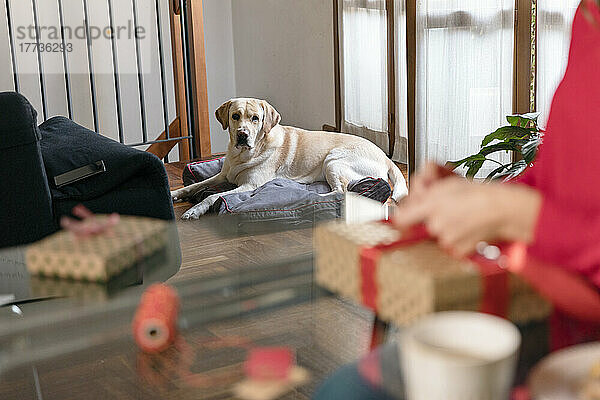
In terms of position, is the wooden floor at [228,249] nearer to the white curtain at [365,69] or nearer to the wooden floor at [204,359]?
the wooden floor at [204,359]

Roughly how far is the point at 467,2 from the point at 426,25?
0.26 meters

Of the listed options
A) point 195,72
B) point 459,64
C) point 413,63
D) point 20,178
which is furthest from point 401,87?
point 20,178

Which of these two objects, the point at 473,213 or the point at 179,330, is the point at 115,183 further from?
the point at 473,213

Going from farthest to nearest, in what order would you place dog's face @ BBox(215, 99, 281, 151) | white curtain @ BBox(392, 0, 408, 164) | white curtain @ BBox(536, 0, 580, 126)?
white curtain @ BBox(392, 0, 408, 164) < dog's face @ BBox(215, 99, 281, 151) < white curtain @ BBox(536, 0, 580, 126)

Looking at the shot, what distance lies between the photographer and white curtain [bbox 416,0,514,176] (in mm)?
3424

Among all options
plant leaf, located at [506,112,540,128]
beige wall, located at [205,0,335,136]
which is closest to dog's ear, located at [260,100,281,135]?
beige wall, located at [205,0,335,136]

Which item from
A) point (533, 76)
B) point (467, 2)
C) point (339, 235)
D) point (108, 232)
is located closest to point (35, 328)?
point (108, 232)

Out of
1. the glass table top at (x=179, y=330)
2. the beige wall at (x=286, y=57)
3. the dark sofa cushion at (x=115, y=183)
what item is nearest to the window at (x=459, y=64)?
the beige wall at (x=286, y=57)

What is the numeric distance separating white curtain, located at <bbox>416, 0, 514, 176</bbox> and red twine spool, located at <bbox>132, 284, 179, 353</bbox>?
283 centimetres

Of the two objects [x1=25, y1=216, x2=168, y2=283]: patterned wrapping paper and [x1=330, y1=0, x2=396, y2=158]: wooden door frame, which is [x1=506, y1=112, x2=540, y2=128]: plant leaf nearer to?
[x1=25, y1=216, x2=168, y2=283]: patterned wrapping paper

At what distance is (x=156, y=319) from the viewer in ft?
2.73

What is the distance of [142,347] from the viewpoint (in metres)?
0.80

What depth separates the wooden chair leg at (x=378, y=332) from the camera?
691 millimetres

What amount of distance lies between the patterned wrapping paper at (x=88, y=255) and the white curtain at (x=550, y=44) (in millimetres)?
2538
